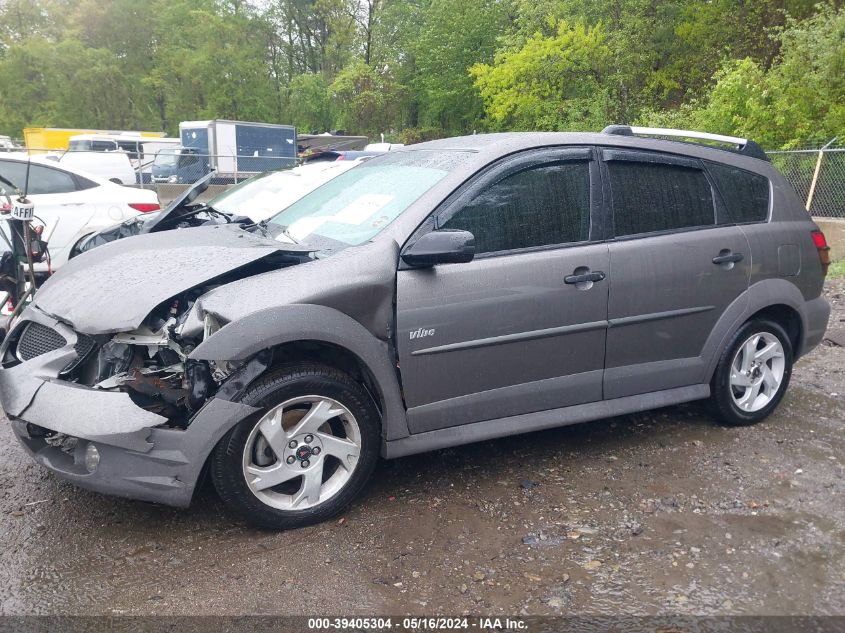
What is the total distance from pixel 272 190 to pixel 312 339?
454 cm

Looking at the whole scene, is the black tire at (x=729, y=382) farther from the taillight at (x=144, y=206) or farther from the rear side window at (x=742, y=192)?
the taillight at (x=144, y=206)

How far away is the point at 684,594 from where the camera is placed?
2654 mm

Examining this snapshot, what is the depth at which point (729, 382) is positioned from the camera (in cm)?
416

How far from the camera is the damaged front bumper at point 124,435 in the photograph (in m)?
2.69

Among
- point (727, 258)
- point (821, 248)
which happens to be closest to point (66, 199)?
point (727, 258)

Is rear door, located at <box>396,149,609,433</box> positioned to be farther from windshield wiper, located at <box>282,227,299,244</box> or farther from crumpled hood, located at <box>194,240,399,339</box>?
windshield wiper, located at <box>282,227,299,244</box>

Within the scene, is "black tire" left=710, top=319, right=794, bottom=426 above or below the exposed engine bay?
below

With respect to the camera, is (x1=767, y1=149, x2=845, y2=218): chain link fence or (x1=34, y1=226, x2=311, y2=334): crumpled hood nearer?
(x1=34, y1=226, x2=311, y2=334): crumpled hood

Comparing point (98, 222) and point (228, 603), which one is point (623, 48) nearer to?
point (98, 222)

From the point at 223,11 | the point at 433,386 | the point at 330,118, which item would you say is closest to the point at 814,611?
the point at 433,386

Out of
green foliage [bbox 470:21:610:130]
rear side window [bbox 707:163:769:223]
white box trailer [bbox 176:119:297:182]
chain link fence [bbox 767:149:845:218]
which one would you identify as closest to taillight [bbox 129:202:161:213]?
rear side window [bbox 707:163:769:223]

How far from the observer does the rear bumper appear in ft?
14.4

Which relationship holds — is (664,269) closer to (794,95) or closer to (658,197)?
Answer: (658,197)

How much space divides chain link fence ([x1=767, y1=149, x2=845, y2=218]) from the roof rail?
23.2 feet
